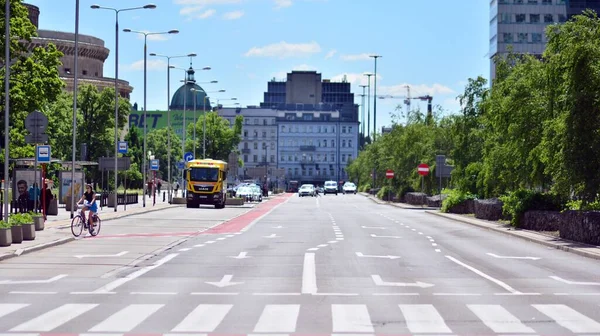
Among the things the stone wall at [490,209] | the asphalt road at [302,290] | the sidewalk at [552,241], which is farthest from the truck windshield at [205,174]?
the asphalt road at [302,290]

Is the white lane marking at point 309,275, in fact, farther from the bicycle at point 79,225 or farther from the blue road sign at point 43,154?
the blue road sign at point 43,154

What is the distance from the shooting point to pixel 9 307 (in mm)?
13602

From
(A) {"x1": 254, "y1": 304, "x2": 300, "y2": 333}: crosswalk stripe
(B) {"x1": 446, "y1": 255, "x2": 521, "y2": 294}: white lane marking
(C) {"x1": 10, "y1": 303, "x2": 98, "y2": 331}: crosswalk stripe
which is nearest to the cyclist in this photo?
(B) {"x1": 446, "y1": 255, "x2": 521, "y2": 294}: white lane marking

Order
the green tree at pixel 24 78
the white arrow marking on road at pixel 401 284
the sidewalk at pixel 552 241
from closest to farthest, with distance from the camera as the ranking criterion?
the white arrow marking on road at pixel 401 284
the sidewalk at pixel 552 241
the green tree at pixel 24 78

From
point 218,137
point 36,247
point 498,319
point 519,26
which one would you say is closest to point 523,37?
point 519,26

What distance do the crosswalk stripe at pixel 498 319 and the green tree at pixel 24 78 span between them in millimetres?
33448

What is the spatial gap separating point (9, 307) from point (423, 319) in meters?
5.42

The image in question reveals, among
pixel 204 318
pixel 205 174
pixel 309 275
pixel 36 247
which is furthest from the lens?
pixel 205 174

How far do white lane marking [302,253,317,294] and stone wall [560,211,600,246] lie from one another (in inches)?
319

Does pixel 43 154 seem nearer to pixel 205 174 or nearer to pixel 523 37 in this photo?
pixel 205 174

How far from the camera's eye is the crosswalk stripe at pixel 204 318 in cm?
1170

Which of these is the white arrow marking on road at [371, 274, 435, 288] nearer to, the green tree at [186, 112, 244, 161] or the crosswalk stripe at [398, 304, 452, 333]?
the crosswalk stripe at [398, 304, 452, 333]

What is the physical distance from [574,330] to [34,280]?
9.58 m

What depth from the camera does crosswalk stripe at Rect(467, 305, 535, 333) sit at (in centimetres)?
1176
